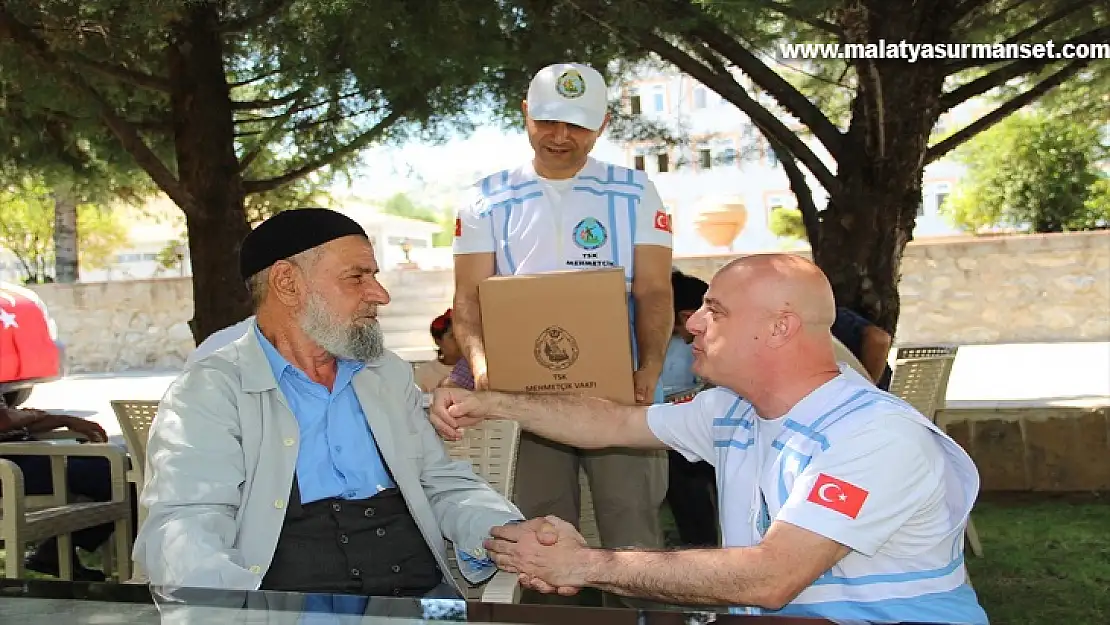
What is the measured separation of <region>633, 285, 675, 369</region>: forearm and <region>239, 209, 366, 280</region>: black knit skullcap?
1.18m

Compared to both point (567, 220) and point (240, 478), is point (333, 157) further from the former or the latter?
point (240, 478)

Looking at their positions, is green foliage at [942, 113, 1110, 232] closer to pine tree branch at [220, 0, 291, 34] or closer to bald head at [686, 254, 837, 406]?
pine tree branch at [220, 0, 291, 34]

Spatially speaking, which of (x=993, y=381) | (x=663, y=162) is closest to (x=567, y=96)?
(x=663, y=162)

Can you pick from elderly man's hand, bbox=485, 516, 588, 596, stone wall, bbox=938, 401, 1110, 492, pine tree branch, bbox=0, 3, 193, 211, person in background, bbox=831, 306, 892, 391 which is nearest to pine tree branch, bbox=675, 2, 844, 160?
person in background, bbox=831, 306, 892, 391

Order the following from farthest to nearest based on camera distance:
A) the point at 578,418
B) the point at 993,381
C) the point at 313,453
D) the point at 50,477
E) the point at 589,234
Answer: the point at 993,381, the point at 50,477, the point at 589,234, the point at 578,418, the point at 313,453

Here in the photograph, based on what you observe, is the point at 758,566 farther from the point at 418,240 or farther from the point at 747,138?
the point at 418,240

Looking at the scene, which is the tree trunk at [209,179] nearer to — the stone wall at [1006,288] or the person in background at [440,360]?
the person in background at [440,360]

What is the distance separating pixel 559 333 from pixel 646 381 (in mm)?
397

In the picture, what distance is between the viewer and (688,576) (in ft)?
6.66

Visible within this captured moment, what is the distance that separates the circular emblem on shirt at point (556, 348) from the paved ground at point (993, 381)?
625 cm

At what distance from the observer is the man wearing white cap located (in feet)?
11.4

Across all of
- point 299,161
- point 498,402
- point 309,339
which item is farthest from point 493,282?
point 299,161

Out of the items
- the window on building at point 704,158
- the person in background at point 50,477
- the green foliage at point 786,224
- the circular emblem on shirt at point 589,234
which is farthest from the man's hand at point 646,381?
the green foliage at point 786,224

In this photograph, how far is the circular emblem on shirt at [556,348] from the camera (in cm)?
321
